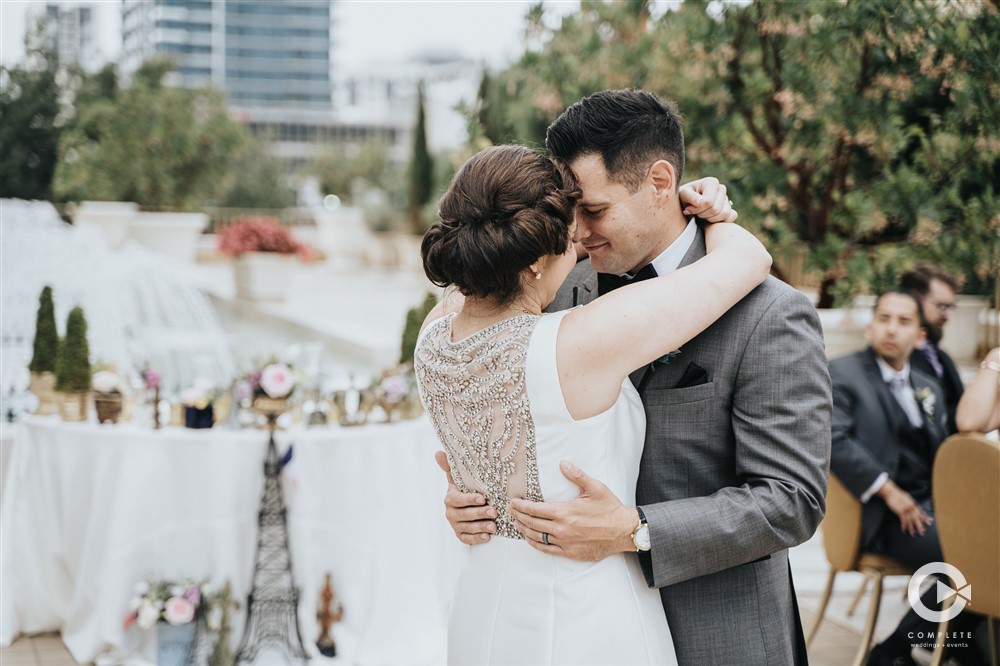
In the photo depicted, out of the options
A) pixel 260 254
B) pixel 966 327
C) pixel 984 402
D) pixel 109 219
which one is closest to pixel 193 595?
pixel 984 402

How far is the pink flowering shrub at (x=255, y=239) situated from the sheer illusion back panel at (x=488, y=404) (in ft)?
33.4

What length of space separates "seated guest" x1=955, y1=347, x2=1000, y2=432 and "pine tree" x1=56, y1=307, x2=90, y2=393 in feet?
12.7

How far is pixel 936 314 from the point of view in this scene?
4883mm

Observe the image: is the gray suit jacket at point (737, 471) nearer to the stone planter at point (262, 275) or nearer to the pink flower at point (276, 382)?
the pink flower at point (276, 382)

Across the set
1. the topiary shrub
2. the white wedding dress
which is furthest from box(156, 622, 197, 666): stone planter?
the white wedding dress

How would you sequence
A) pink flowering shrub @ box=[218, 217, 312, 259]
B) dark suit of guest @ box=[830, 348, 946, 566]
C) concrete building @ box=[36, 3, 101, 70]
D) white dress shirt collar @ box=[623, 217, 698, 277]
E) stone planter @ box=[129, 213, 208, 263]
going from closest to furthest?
white dress shirt collar @ box=[623, 217, 698, 277], dark suit of guest @ box=[830, 348, 946, 566], concrete building @ box=[36, 3, 101, 70], pink flowering shrub @ box=[218, 217, 312, 259], stone planter @ box=[129, 213, 208, 263]

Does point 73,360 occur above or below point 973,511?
above

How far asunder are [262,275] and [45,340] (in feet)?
27.7

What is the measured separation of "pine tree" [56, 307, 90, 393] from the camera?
4371 millimetres

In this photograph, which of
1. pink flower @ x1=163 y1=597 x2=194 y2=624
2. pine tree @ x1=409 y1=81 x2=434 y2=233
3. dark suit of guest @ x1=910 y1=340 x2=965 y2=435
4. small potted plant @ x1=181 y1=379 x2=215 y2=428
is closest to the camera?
pink flower @ x1=163 y1=597 x2=194 y2=624

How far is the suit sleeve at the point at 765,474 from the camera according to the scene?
171 cm

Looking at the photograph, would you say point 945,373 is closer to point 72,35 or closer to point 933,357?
point 933,357

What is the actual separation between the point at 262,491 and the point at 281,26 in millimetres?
174570

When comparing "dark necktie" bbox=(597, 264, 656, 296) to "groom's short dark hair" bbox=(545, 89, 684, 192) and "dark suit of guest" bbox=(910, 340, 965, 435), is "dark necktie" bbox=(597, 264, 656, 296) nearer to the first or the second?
"groom's short dark hair" bbox=(545, 89, 684, 192)
